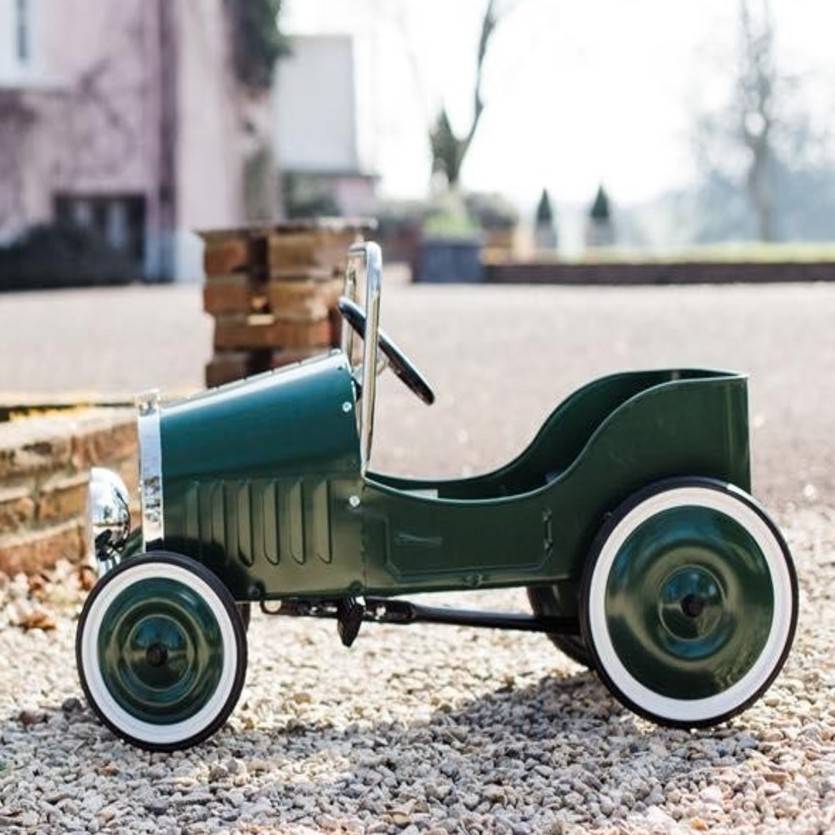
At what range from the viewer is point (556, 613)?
3.94m

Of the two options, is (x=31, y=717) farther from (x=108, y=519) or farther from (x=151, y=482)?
(x=151, y=482)

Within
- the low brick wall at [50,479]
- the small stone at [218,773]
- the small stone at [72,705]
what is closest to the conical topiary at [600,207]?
the low brick wall at [50,479]

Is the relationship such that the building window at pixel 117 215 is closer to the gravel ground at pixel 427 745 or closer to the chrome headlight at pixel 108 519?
the gravel ground at pixel 427 745

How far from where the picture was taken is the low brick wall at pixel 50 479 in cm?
505

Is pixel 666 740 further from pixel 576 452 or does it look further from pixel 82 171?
pixel 82 171

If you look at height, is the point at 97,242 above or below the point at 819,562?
above

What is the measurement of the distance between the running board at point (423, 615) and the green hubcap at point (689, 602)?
0.79 feet

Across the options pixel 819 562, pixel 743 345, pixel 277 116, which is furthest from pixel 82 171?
pixel 819 562

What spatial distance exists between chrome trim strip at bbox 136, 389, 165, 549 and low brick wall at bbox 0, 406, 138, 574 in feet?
5.12

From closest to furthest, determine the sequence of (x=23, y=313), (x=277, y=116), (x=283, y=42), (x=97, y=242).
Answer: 1. (x=23, y=313)
2. (x=97, y=242)
3. (x=283, y=42)
4. (x=277, y=116)

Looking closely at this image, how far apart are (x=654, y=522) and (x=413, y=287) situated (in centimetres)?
1465

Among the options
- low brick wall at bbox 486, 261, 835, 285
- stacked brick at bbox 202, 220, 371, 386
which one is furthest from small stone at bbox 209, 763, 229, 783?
low brick wall at bbox 486, 261, 835, 285

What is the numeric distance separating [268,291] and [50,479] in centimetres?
235

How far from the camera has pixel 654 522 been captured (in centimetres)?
351
